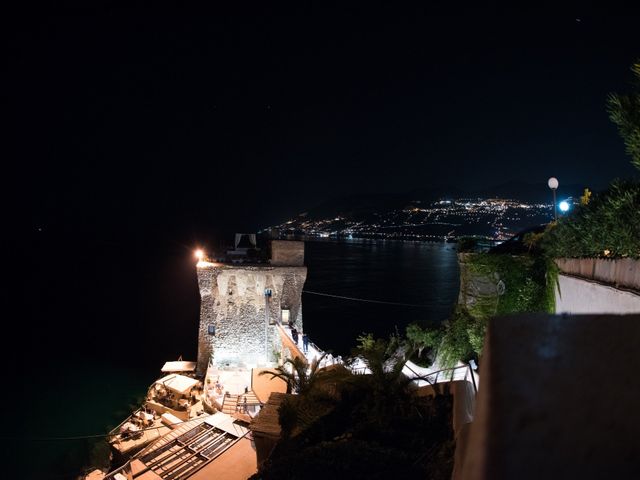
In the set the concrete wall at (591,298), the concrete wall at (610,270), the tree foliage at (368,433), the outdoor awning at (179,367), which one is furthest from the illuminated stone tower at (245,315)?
the concrete wall at (610,270)

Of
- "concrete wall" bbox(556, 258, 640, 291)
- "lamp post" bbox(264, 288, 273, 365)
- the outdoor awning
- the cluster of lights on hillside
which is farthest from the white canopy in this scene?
the cluster of lights on hillside

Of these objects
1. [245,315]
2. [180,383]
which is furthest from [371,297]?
[180,383]

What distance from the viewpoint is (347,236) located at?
199500mm

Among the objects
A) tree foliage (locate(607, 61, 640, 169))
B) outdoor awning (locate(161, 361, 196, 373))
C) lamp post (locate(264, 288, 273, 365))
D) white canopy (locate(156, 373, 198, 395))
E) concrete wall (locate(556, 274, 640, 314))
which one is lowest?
outdoor awning (locate(161, 361, 196, 373))

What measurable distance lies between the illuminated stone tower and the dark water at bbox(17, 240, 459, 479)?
676 centimetres

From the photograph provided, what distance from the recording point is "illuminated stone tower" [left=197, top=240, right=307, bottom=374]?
19.7m

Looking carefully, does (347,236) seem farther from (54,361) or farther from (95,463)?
(95,463)

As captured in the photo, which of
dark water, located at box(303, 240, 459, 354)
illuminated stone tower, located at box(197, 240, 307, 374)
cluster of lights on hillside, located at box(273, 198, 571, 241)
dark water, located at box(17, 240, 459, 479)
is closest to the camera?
illuminated stone tower, located at box(197, 240, 307, 374)

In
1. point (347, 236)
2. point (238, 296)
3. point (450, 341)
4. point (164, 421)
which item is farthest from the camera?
point (347, 236)

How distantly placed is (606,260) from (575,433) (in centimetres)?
575

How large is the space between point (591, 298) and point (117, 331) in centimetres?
4768

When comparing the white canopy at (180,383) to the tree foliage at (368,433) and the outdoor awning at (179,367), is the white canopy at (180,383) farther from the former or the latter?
the tree foliage at (368,433)

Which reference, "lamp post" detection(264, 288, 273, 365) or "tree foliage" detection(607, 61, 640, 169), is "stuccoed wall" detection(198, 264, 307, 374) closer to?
"lamp post" detection(264, 288, 273, 365)

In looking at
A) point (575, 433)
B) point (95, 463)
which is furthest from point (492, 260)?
point (95, 463)
